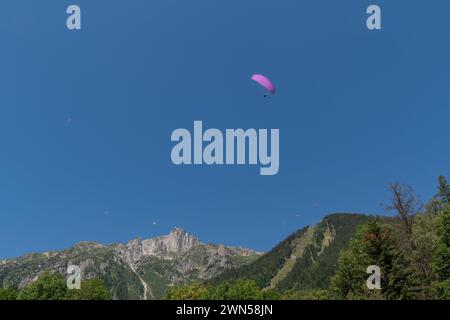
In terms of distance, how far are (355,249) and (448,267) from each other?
51.8 feet

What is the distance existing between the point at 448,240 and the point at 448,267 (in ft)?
9.61

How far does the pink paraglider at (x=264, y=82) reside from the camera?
4665 centimetres

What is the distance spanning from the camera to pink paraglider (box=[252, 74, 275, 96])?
Answer: 46.7 m

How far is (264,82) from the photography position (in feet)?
156

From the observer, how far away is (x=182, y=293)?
7600cm

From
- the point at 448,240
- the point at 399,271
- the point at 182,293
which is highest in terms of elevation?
the point at 448,240
